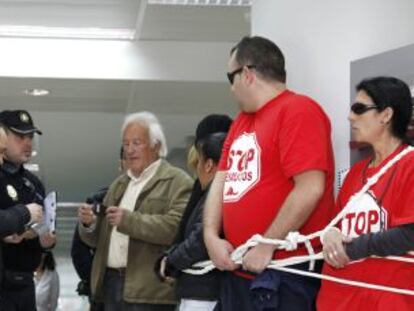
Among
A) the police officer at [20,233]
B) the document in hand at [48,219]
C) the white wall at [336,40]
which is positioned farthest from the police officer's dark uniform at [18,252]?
the white wall at [336,40]

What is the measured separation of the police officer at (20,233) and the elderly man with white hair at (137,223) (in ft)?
0.92

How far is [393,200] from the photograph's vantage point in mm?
2115

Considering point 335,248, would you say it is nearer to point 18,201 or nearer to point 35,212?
point 35,212

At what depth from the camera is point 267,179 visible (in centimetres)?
245

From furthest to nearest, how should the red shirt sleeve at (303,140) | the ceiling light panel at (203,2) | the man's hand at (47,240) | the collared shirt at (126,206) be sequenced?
the ceiling light panel at (203,2)
the man's hand at (47,240)
the collared shirt at (126,206)
the red shirt sleeve at (303,140)

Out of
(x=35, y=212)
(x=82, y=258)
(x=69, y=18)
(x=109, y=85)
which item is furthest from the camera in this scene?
(x=109, y=85)

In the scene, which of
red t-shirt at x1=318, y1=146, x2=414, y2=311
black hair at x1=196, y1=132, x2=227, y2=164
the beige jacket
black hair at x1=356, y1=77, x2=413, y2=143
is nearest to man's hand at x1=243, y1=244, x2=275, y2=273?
red t-shirt at x1=318, y1=146, x2=414, y2=311

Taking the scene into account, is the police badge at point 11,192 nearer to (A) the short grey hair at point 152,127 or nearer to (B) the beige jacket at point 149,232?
(B) the beige jacket at point 149,232

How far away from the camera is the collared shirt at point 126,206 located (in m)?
3.70

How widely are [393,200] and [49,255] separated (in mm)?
4937

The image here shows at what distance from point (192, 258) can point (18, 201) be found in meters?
1.46

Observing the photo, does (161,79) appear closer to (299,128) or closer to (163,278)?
(163,278)

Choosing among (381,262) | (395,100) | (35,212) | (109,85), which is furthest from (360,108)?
(109,85)

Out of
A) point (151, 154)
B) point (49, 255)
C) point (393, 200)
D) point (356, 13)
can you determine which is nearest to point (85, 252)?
point (151, 154)
